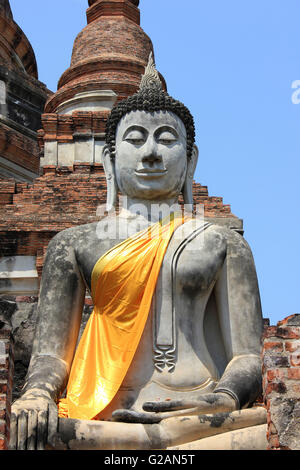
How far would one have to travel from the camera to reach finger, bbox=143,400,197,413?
7.12 meters

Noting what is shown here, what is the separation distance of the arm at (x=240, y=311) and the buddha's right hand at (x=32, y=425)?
1259 mm

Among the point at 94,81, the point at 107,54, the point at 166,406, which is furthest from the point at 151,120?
the point at 107,54

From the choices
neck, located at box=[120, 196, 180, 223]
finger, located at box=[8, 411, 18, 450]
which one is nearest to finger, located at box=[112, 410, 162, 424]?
finger, located at box=[8, 411, 18, 450]

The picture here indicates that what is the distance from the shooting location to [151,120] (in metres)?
8.74

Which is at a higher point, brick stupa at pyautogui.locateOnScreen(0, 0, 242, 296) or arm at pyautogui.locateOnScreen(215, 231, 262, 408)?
brick stupa at pyautogui.locateOnScreen(0, 0, 242, 296)

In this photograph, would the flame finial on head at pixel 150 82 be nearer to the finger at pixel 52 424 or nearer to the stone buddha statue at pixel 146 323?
the stone buddha statue at pixel 146 323

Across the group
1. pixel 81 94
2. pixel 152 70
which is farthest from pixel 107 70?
pixel 152 70

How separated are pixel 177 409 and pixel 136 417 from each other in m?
0.28

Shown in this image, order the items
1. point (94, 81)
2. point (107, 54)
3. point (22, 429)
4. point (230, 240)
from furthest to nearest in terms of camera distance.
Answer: point (107, 54) < point (94, 81) < point (230, 240) < point (22, 429)

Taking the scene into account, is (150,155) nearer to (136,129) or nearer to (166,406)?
(136,129)

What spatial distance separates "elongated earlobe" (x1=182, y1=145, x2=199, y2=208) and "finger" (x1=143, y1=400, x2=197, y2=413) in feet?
7.17

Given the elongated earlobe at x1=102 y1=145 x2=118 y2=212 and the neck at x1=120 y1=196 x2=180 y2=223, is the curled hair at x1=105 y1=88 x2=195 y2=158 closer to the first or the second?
the elongated earlobe at x1=102 y1=145 x2=118 y2=212

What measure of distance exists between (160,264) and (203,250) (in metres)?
0.38
